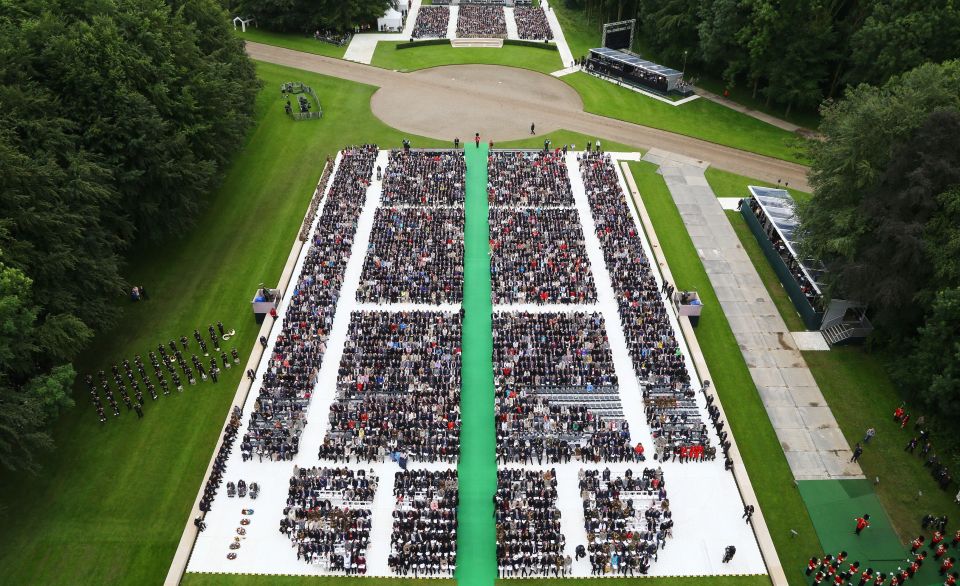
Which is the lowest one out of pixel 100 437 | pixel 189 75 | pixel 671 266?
pixel 100 437

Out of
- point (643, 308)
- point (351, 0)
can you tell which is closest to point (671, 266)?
point (643, 308)

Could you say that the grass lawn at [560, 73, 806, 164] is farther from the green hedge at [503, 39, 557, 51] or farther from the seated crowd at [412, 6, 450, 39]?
the seated crowd at [412, 6, 450, 39]

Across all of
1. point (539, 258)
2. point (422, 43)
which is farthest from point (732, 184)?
point (422, 43)

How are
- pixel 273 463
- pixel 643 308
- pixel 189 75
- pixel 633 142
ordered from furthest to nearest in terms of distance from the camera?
1. pixel 633 142
2. pixel 189 75
3. pixel 643 308
4. pixel 273 463

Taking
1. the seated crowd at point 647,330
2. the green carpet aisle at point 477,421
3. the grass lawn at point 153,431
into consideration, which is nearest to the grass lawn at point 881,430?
the seated crowd at point 647,330

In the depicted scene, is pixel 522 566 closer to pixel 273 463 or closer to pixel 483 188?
pixel 273 463
